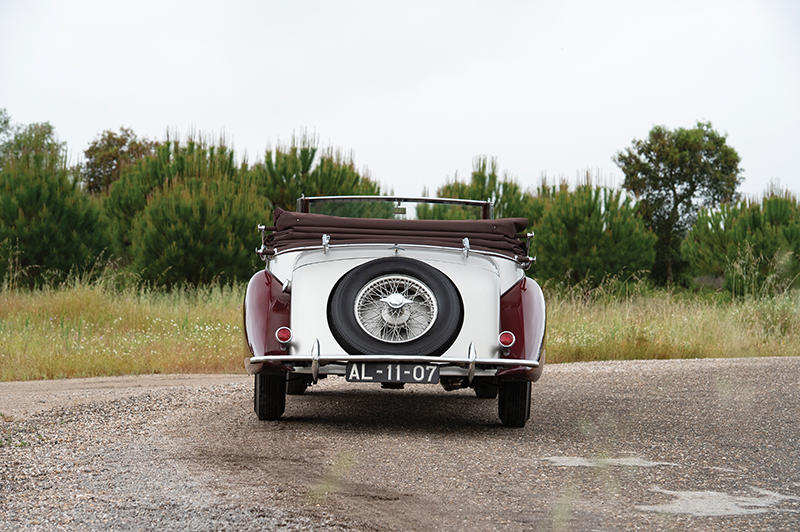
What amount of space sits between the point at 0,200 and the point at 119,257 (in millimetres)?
4097

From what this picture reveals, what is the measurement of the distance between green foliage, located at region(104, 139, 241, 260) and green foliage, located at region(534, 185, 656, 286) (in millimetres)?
A: 8474

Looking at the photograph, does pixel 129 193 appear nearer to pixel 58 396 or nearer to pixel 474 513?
pixel 58 396

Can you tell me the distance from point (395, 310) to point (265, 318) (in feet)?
2.88

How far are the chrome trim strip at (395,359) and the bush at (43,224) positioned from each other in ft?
50.9

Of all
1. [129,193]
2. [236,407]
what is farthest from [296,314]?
[129,193]

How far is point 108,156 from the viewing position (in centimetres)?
4628

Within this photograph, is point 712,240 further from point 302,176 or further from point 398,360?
point 398,360

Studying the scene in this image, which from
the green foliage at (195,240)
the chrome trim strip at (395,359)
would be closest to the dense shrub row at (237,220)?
the green foliage at (195,240)

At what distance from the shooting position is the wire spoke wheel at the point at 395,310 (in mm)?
6066

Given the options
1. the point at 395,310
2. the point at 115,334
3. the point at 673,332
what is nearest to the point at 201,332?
the point at 115,334

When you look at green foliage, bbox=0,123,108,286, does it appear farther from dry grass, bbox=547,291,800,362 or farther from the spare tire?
the spare tire

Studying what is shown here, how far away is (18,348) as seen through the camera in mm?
12258

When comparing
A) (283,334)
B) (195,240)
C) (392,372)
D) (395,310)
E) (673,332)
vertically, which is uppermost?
(195,240)

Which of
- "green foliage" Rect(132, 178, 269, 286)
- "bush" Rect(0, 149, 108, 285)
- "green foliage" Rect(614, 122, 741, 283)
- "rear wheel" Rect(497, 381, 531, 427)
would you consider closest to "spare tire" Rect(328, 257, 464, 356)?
"rear wheel" Rect(497, 381, 531, 427)
